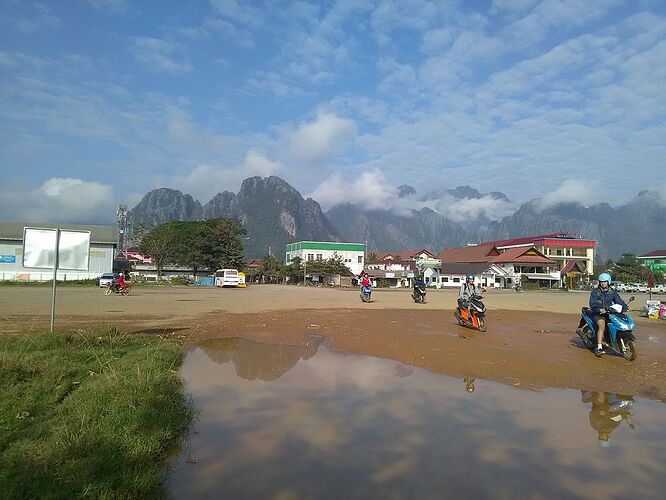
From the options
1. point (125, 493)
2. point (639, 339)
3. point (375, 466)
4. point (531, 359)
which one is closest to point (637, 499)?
point (375, 466)

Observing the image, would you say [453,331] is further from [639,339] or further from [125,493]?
[125,493]

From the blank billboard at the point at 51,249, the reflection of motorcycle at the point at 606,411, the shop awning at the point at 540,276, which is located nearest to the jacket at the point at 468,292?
the reflection of motorcycle at the point at 606,411

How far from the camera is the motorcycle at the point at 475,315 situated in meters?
13.3

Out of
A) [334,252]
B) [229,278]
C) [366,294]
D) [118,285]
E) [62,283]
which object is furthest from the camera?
[334,252]

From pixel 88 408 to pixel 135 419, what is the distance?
57 cm

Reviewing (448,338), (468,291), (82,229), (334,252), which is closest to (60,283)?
(82,229)

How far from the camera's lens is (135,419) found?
4.70 m

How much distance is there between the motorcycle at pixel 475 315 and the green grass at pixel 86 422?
8615mm

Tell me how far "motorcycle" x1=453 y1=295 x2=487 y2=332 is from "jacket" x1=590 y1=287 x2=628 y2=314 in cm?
354

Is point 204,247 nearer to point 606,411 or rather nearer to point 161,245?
point 161,245

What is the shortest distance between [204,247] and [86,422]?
225ft

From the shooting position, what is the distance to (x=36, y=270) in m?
49.4

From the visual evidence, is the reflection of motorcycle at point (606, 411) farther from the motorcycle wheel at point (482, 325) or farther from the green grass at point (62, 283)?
the green grass at point (62, 283)

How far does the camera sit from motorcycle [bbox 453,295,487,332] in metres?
13.3
